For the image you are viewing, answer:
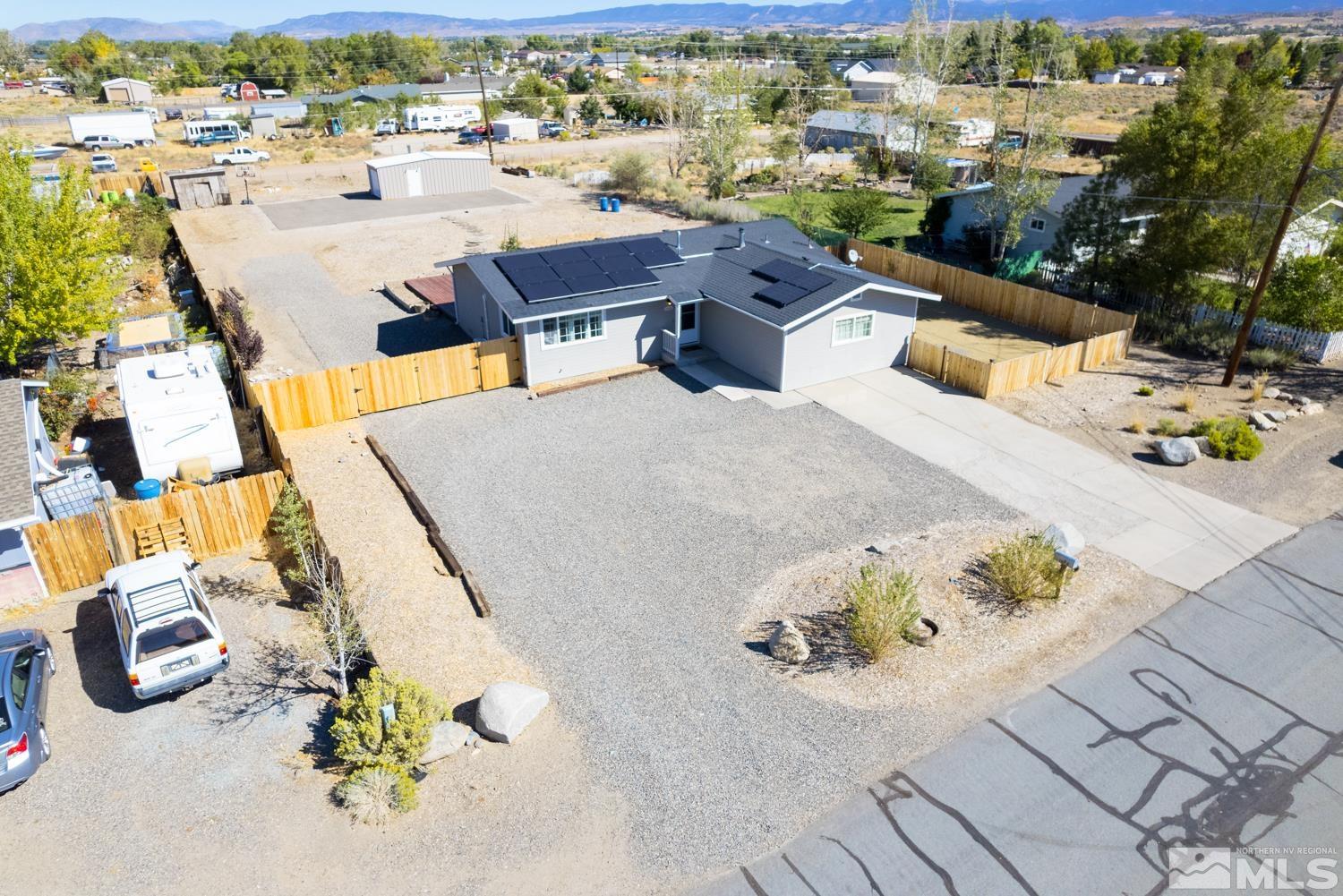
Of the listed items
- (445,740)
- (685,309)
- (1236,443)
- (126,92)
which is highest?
(126,92)

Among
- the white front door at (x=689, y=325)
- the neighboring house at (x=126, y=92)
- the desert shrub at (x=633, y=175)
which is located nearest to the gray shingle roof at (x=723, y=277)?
the white front door at (x=689, y=325)

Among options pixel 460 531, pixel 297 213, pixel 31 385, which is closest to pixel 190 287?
pixel 297 213

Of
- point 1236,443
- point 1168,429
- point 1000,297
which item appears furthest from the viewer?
point 1000,297

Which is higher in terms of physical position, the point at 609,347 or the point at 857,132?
the point at 857,132

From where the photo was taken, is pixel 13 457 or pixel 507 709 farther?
pixel 13 457

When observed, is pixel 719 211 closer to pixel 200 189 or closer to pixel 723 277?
pixel 723 277

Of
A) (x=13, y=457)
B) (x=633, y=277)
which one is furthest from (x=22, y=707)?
(x=633, y=277)

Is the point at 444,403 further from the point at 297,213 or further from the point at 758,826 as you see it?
the point at 297,213

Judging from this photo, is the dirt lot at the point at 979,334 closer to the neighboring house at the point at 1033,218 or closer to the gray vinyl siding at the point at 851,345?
the gray vinyl siding at the point at 851,345
